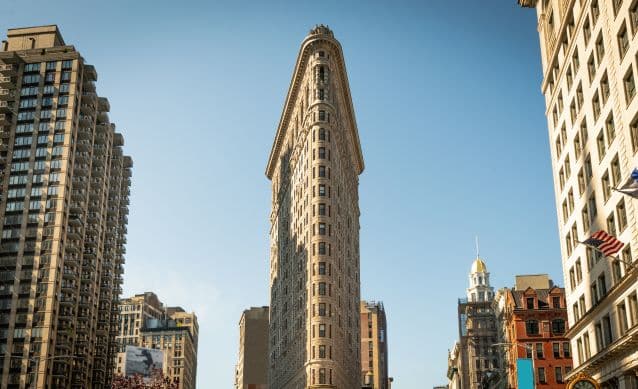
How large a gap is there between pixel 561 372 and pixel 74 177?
322 feet

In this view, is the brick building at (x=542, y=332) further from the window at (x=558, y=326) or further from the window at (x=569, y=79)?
the window at (x=569, y=79)

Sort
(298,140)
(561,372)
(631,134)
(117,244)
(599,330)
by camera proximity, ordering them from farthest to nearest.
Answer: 1. (117,244)
2. (298,140)
3. (561,372)
4. (599,330)
5. (631,134)

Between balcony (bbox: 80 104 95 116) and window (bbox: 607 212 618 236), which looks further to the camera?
balcony (bbox: 80 104 95 116)

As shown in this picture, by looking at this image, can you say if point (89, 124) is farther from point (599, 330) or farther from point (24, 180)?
point (599, 330)

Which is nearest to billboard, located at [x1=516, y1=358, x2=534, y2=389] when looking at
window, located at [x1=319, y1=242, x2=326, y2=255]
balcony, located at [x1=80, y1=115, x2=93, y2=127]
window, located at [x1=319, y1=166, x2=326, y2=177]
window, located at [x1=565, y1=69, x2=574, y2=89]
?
window, located at [x1=565, y1=69, x2=574, y2=89]

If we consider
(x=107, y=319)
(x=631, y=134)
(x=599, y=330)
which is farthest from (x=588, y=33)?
(x=107, y=319)

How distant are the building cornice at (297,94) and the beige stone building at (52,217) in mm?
38119

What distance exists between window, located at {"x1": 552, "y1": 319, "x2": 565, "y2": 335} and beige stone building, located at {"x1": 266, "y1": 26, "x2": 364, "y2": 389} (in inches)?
1307

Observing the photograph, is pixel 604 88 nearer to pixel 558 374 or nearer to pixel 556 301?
pixel 558 374

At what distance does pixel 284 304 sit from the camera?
492ft

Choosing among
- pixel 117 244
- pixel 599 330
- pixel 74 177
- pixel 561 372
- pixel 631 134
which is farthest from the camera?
pixel 117 244

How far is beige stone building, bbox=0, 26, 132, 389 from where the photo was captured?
139m

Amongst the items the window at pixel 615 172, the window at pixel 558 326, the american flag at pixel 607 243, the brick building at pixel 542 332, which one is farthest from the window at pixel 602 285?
the window at pixel 558 326

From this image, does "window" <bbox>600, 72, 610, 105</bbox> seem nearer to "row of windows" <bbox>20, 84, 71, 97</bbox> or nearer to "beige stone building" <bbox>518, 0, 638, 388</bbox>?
"beige stone building" <bbox>518, 0, 638, 388</bbox>
